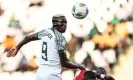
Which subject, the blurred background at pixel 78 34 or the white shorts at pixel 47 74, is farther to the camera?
the blurred background at pixel 78 34

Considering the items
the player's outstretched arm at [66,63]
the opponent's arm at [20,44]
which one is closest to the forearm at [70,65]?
the player's outstretched arm at [66,63]

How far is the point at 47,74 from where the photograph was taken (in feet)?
7.78

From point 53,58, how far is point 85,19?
1.17ft

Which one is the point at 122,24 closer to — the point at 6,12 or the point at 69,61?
the point at 69,61

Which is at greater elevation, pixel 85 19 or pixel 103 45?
pixel 85 19

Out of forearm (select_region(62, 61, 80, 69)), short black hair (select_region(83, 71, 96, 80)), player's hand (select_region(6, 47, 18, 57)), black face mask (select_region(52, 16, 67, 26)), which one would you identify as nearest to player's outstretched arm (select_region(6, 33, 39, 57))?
player's hand (select_region(6, 47, 18, 57))

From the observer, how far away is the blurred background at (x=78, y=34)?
249 cm

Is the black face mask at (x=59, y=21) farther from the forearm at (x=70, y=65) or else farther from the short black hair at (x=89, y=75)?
the short black hair at (x=89, y=75)

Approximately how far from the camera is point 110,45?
2.53 metres

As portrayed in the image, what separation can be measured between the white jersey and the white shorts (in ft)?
0.11

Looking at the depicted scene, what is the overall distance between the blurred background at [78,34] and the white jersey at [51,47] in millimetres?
59

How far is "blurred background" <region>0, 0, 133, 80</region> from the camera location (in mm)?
2490

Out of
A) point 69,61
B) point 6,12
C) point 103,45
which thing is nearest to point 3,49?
point 6,12

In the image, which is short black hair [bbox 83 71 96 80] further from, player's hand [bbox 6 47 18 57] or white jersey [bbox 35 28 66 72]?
player's hand [bbox 6 47 18 57]
